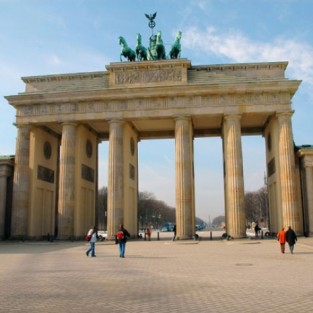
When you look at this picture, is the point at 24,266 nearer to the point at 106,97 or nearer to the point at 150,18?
the point at 106,97

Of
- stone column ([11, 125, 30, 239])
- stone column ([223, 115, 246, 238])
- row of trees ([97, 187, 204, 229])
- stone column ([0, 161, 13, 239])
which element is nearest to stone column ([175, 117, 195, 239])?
stone column ([223, 115, 246, 238])

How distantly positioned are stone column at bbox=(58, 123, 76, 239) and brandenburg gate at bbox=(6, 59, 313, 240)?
4.5 inches

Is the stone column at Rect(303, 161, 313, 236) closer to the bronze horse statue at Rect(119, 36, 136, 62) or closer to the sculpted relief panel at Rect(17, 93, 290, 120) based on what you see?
the sculpted relief panel at Rect(17, 93, 290, 120)

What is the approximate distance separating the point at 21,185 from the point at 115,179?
11.3 metres

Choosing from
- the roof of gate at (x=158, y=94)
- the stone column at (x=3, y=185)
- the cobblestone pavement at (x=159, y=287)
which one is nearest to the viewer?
the cobblestone pavement at (x=159, y=287)

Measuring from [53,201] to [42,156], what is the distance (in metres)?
6.67

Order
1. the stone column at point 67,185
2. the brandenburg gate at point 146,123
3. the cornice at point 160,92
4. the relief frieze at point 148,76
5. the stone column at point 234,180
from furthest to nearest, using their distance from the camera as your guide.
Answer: the relief frieze at point 148,76, the stone column at point 67,185, the cornice at point 160,92, the brandenburg gate at point 146,123, the stone column at point 234,180

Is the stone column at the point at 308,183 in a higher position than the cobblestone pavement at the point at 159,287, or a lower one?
higher

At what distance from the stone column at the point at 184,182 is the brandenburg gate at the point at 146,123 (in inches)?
4.3

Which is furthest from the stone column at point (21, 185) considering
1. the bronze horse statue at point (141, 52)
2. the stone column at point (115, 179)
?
the bronze horse statue at point (141, 52)

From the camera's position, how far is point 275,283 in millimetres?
14500

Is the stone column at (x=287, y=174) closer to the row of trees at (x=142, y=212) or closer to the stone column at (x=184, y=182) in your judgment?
the stone column at (x=184, y=182)

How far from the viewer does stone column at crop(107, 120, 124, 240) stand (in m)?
46.0

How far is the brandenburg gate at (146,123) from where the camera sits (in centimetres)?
4538
